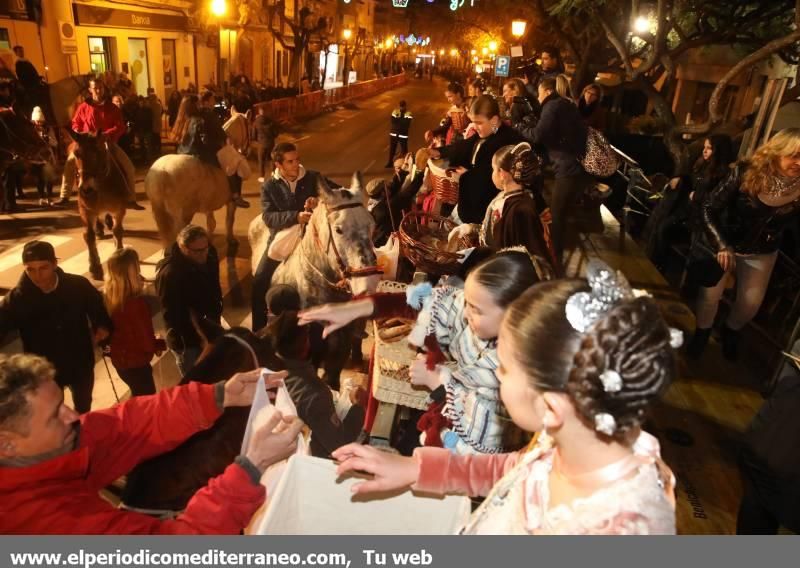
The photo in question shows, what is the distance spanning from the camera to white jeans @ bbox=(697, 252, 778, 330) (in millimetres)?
4707

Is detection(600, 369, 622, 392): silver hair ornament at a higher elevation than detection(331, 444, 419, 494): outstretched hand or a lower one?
higher

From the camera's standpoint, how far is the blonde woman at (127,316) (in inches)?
157

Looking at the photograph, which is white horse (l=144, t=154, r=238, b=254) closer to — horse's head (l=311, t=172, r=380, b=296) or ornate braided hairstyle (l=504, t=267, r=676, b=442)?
horse's head (l=311, t=172, r=380, b=296)

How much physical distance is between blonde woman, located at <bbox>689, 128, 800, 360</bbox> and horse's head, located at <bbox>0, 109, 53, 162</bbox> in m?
10.9

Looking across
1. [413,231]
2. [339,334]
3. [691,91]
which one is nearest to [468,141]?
[413,231]

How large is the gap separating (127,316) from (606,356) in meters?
3.75

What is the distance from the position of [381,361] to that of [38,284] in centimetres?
241

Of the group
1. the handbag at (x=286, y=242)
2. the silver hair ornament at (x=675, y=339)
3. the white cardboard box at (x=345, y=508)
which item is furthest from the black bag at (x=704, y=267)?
the silver hair ornament at (x=675, y=339)

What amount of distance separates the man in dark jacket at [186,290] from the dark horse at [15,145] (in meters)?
7.66

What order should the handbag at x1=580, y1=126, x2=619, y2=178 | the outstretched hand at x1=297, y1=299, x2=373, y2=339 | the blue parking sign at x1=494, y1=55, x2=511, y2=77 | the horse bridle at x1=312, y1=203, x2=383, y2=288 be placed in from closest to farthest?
the outstretched hand at x1=297, y1=299, x2=373, y2=339, the horse bridle at x1=312, y1=203, x2=383, y2=288, the handbag at x1=580, y1=126, x2=619, y2=178, the blue parking sign at x1=494, y1=55, x2=511, y2=77

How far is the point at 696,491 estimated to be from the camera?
362 centimetres

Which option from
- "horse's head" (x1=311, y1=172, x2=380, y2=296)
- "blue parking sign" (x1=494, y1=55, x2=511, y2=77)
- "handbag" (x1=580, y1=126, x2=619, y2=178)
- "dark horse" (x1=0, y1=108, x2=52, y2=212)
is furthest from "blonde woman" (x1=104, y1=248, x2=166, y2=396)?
"blue parking sign" (x1=494, y1=55, x2=511, y2=77)

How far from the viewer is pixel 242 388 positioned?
2375mm

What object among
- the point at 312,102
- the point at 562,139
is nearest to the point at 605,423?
the point at 562,139
